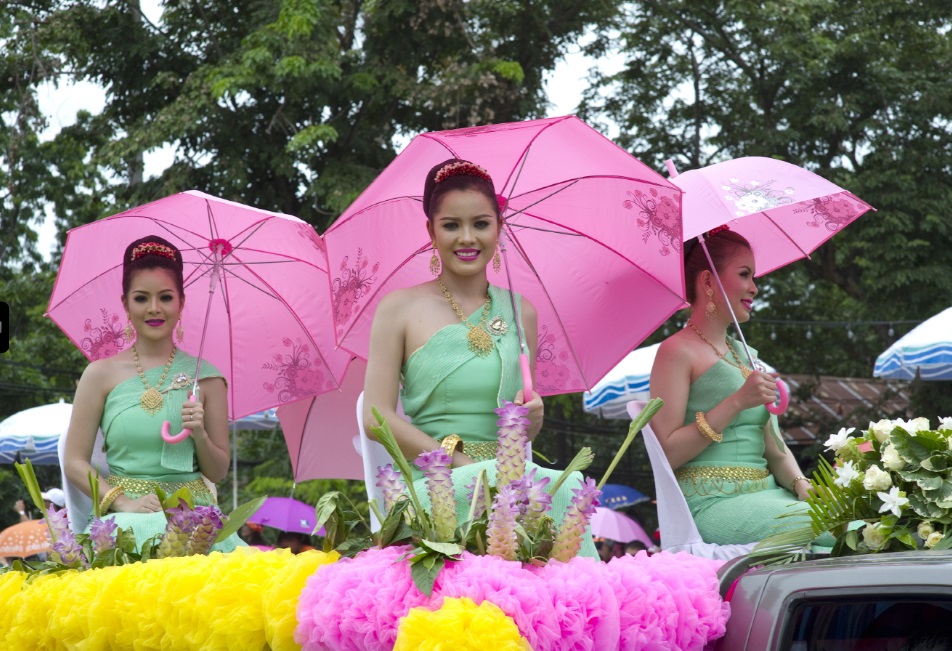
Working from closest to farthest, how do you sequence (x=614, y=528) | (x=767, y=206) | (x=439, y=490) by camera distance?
(x=439, y=490) → (x=767, y=206) → (x=614, y=528)

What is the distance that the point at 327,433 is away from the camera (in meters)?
5.48

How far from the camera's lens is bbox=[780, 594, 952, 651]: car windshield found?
7.09 feet

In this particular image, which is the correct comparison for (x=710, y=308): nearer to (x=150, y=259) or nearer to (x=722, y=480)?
(x=722, y=480)

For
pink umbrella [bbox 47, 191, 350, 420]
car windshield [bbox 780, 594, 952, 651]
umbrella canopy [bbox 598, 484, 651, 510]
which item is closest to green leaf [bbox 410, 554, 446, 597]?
car windshield [bbox 780, 594, 952, 651]

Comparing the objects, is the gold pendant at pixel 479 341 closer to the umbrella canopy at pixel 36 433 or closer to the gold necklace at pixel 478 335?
the gold necklace at pixel 478 335

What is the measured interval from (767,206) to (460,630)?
9.42 feet

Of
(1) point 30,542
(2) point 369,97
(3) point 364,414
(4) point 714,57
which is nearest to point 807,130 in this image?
(4) point 714,57

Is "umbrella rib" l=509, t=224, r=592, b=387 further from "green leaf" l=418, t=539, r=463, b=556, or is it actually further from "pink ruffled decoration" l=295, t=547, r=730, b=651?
"green leaf" l=418, t=539, r=463, b=556

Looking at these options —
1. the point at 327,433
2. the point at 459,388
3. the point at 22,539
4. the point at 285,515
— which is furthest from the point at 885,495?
the point at 22,539

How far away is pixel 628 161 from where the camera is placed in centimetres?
444

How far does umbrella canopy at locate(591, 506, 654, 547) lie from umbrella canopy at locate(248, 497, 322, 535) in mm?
3165

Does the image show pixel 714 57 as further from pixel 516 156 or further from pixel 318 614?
pixel 318 614

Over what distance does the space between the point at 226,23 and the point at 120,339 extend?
9858mm

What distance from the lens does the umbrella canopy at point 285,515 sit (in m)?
12.9
